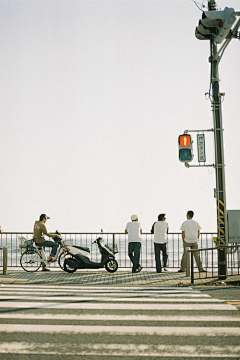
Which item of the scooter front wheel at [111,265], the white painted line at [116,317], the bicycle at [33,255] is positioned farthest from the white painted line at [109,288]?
the white painted line at [116,317]

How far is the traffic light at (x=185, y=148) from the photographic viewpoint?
1539 cm

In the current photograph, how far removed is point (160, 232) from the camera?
1747 cm

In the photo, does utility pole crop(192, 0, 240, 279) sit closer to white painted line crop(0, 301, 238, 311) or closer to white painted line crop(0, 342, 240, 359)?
white painted line crop(0, 301, 238, 311)

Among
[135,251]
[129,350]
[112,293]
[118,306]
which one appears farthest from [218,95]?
[129,350]

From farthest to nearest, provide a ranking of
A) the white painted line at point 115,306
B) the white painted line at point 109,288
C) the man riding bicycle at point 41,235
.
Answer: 1. the man riding bicycle at point 41,235
2. the white painted line at point 109,288
3. the white painted line at point 115,306

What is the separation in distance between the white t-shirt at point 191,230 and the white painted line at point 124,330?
29.9ft

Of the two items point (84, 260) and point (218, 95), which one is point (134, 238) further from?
point (218, 95)

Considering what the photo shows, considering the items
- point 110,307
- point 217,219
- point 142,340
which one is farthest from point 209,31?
point 142,340

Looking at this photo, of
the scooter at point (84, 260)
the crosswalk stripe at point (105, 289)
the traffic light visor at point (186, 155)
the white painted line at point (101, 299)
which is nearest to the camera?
the white painted line at point (101, 299)

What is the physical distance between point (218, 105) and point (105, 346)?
31.2 feet

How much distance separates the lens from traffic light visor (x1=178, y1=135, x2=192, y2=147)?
15.5 metres

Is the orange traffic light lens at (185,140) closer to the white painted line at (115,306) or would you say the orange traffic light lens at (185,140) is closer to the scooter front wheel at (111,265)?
the scooter front wheel at (111,265)

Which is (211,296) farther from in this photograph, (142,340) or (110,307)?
(142,340)

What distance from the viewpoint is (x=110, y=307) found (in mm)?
9938
